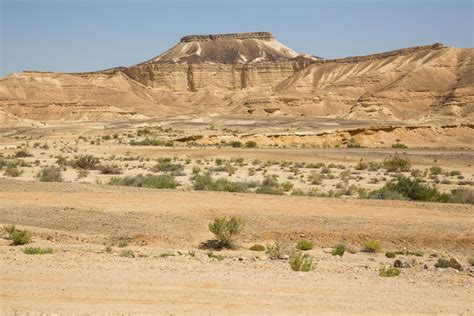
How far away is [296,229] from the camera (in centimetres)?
1332

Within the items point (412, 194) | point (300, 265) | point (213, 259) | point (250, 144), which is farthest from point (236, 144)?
point (300, 265)

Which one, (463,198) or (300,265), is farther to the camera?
(463,198)

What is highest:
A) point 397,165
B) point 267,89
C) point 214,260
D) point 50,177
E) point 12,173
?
point 267,89

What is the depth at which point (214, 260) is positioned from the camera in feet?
34.1

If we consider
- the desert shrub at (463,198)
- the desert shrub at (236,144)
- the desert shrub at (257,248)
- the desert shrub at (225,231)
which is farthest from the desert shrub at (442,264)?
the desert shrub at (236,144)

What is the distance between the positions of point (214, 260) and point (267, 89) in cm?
12096

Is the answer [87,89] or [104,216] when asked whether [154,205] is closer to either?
[104,216]

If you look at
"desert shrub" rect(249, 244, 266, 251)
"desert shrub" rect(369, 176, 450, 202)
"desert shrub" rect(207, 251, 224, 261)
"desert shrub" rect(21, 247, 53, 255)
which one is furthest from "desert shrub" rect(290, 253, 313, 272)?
"desert shrub" rect(369, 176, 450, 202)

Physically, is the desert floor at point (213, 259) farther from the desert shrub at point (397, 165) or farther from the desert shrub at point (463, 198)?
the desert shrub at point (397, 165)

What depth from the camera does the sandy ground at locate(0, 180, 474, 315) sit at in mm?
7859

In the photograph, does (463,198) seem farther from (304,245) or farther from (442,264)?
(442,264)

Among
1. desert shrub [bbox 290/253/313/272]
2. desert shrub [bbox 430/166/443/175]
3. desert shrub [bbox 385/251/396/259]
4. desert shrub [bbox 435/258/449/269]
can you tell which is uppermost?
desert shrub [bbox 290/253/313/272]

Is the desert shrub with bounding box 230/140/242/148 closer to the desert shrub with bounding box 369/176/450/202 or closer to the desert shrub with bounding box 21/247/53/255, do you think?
the desert shrub with bounding box 369/176/450/202

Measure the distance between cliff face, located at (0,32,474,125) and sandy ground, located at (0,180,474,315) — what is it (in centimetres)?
6297
